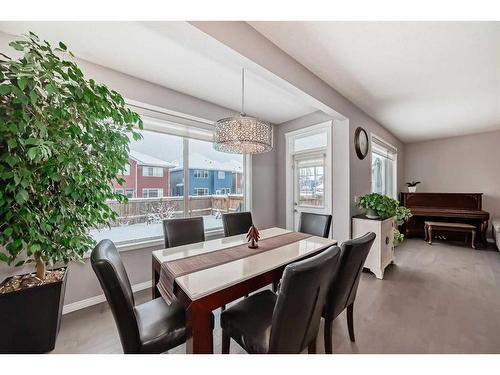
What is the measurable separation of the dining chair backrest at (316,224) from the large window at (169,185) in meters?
1.30

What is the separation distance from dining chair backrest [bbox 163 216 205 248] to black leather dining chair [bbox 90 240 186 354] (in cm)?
71

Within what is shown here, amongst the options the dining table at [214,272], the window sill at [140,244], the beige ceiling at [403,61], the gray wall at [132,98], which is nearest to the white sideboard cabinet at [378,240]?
the dining table at [214,272]

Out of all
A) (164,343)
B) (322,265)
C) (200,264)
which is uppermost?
(322,265)

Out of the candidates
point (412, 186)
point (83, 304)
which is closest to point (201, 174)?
point (83, 304)

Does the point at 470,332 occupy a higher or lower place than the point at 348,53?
lower

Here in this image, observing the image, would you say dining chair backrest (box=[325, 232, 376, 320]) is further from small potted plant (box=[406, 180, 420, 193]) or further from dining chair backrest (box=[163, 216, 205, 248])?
small potted plant (box=[406, 180, 420, 193])

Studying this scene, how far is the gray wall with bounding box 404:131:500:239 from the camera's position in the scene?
443 centimetres

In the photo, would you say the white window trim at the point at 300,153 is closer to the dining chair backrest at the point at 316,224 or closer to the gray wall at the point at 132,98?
the dining chair backrest at the point at 316,224

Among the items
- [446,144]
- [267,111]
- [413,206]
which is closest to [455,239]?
[413,206]

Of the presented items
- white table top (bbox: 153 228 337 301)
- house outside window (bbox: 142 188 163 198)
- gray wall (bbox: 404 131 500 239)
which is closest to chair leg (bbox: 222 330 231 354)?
white table top (bbox: 153 228 337 301)

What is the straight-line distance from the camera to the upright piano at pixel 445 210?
13.5ft

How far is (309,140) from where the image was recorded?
3551mm
